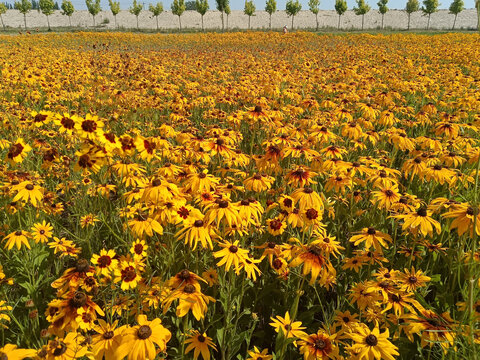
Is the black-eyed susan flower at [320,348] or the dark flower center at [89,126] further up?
the dark flower center at [89,126]

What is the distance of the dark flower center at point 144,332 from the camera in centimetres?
154

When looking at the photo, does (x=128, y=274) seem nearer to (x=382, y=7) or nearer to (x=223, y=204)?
(x=223, y=204)

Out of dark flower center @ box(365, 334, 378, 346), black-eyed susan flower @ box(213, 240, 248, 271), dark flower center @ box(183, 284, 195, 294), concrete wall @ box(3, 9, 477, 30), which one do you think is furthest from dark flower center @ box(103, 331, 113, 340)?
concrete wall @ box(3, 9, 477, 30)

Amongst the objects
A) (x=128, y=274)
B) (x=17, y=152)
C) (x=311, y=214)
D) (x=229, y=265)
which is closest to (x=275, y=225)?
(x=311, y=214)

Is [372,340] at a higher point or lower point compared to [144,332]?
lower

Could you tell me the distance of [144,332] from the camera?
5.06ft

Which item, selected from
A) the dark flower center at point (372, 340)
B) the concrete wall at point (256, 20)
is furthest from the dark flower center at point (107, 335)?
the concrete wall at point (256, 20)

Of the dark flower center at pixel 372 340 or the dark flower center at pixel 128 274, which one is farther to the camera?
the dark flower center at pixel 128 274

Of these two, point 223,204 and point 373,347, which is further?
point 223,204

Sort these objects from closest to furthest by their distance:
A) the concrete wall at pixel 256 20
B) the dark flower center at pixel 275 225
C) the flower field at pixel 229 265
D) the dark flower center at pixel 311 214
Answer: the flower field at pixel 229 265 < the dark flower center at pixel 311 214 < the dark flower center at pixel 275 225 < the concrete wall at pixel 256 20

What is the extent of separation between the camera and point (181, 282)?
204 cm

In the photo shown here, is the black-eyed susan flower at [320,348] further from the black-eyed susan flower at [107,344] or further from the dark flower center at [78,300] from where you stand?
the dark flower center at [78,300]

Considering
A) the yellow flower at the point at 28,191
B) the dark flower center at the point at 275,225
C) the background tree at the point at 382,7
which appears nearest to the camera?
the yellow flower at the point at 28,191

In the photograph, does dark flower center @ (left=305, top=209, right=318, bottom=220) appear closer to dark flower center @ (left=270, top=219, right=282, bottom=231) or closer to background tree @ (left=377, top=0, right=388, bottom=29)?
dark flower center @ (left=270, top=219, right=282, bottom=231)
